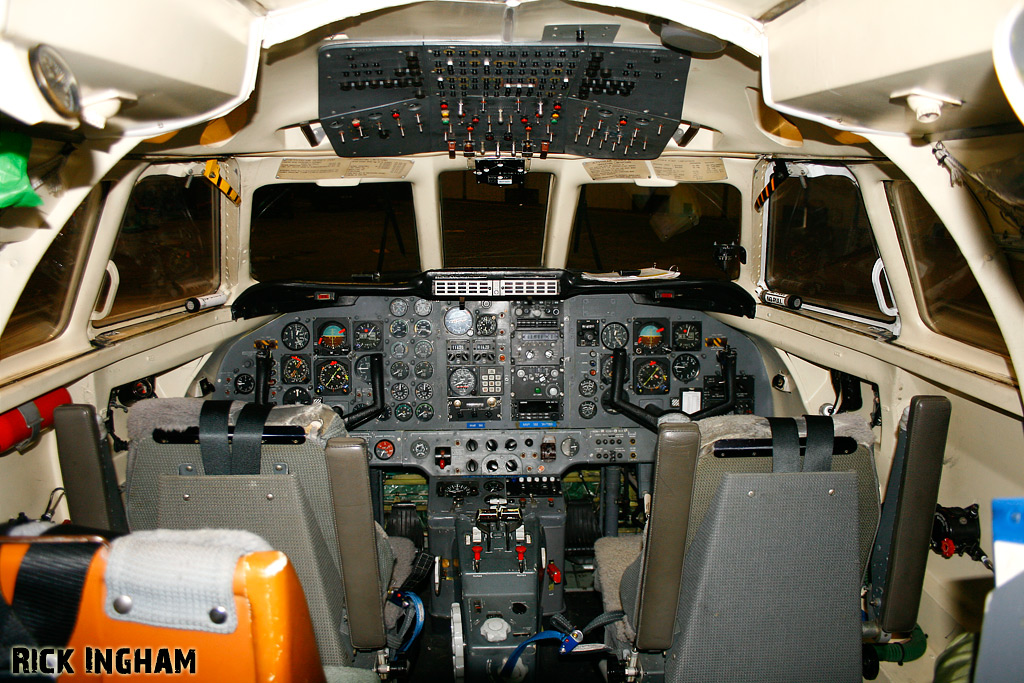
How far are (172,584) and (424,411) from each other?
278cm

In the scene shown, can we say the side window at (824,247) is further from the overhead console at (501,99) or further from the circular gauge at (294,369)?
the circular gauge at (294,369)

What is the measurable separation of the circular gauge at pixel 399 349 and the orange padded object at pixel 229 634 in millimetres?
2733

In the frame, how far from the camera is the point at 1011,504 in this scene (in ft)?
2.76

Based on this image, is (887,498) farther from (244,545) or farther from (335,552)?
(244,545)

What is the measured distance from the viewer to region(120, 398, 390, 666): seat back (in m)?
1.71

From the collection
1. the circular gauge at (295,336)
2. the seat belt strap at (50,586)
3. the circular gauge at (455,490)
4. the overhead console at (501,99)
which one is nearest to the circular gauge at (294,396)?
the circular gauge at (295,336)

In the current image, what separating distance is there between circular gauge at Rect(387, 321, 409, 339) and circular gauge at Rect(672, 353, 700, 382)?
153 centimetres

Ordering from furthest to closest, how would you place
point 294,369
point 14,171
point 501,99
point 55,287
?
point 294,369
point 501,99
point 55,287
point 14,171

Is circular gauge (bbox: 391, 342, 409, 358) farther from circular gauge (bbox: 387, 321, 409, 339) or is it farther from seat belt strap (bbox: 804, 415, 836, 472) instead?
seat belt strap (bbox: 804, 415, 836, 472)

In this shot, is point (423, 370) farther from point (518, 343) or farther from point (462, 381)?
point (518, 343)

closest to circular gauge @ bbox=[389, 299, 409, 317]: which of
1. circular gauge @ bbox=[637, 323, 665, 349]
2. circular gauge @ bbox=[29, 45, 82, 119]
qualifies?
circular gauge @ bbox=[637, 323, 665, 349]

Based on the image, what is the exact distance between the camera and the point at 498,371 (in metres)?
3.54

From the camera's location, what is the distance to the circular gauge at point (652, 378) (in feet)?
11.6

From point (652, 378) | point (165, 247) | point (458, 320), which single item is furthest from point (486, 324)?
point (165, 247)
